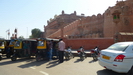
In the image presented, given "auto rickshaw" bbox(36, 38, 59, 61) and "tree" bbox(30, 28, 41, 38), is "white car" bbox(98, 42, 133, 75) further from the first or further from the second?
"tree" bbox(30, 28, 41, 38)

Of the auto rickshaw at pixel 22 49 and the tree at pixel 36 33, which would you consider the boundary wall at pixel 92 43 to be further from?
the tree at pixel 36 33

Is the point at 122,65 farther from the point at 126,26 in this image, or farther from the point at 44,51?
the point at 126,26

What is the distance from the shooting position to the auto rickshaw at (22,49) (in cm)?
1048

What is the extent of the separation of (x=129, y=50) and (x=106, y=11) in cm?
2333

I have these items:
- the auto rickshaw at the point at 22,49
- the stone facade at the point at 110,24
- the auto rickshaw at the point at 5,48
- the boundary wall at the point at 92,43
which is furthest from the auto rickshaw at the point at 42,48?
the boundary wall at the point at 92,43

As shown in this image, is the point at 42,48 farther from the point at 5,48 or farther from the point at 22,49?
the point at 5,48

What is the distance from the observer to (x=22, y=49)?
35.0 feet

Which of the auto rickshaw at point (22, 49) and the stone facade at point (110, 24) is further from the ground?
the stone facade at point (110, 24)

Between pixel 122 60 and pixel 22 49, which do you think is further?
pixel 22 49

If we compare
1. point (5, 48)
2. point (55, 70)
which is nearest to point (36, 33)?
point (5, 48)

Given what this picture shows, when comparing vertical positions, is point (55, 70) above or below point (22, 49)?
below

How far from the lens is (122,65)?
203 inches

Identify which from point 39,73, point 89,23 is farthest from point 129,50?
point 89,23

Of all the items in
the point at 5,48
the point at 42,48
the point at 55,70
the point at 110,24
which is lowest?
the point at 55,70
